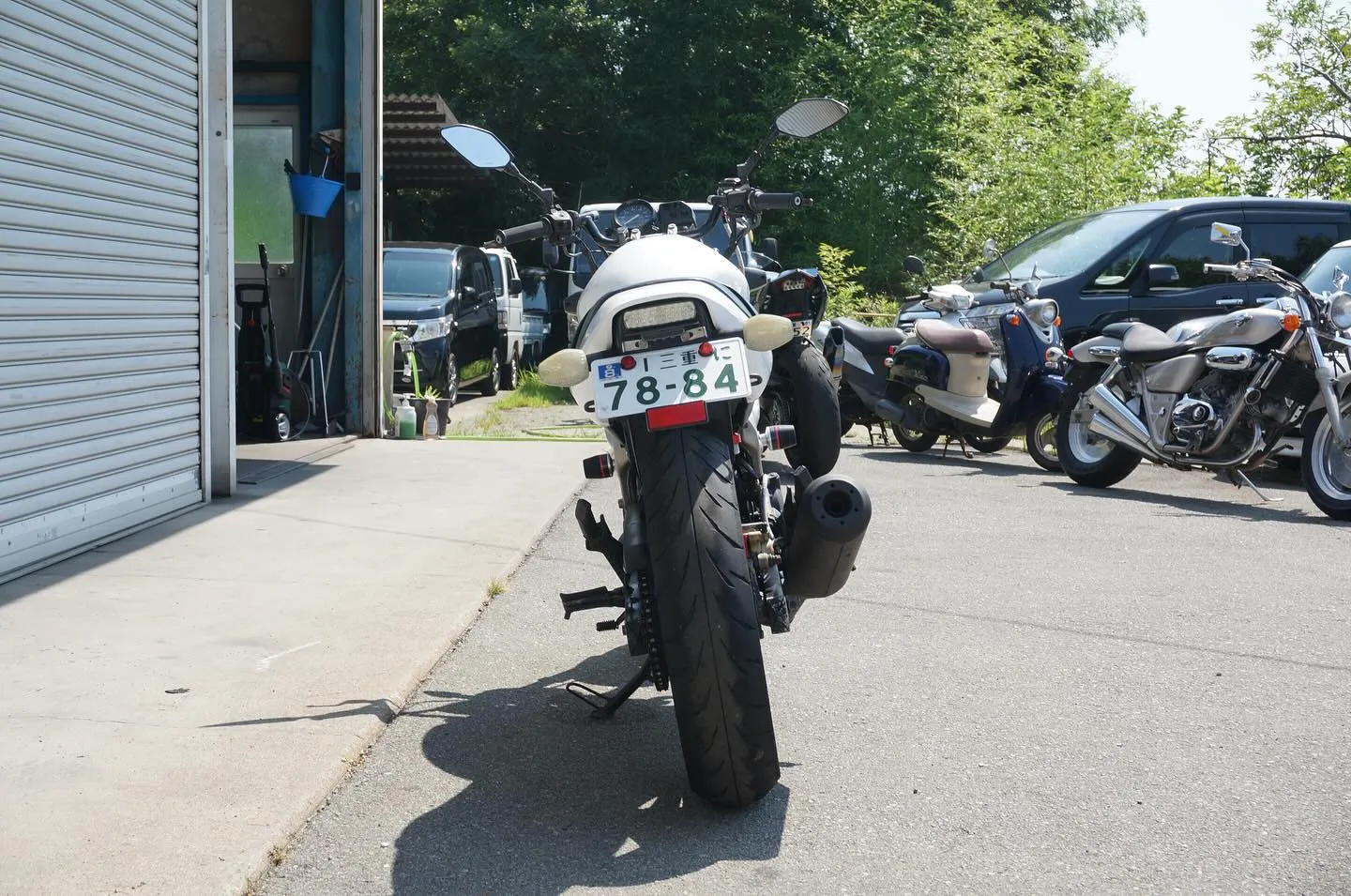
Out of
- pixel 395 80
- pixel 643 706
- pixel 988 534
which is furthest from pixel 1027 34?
pixel 643 706

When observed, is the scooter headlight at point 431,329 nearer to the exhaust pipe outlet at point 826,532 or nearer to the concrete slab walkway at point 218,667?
the concrete slab walkway at point 218,667

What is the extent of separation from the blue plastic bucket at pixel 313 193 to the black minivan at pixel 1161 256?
4833 millimetres

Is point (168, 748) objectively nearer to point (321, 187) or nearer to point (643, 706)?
point (643, 706)

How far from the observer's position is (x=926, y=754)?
3953 millimetres

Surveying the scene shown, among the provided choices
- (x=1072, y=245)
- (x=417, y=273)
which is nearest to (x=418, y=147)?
(x=417, y=273)

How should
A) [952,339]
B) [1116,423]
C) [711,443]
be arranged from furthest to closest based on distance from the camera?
[952,339] < [1116,423] < [711,443]

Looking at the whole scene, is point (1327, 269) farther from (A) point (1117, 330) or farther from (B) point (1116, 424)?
(B) point (1116, 424)

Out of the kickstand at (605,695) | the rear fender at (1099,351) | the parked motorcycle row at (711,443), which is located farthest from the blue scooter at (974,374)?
the kickstand at (605,695)

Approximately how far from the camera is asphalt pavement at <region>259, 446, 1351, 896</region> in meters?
3.16

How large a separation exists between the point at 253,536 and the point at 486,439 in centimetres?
464

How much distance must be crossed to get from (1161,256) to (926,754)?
338 inches

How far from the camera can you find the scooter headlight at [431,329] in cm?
1425

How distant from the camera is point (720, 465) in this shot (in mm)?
3438

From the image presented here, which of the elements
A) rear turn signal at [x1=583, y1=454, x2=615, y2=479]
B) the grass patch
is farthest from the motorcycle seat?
the grass patch
